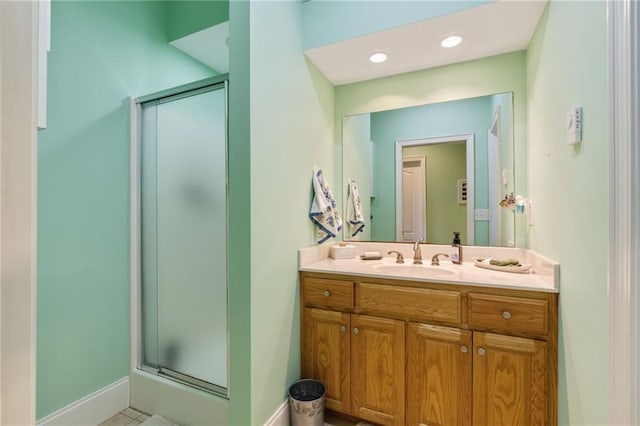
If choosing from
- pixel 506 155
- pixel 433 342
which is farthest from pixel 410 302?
pixel 506 155

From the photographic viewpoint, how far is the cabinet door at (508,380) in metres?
1.31

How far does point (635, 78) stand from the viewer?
29.1 inches

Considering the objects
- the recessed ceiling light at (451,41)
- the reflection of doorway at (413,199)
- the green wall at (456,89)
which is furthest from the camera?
the reflection of doorway at (413,199)

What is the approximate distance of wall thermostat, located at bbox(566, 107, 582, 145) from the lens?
1.03 metres

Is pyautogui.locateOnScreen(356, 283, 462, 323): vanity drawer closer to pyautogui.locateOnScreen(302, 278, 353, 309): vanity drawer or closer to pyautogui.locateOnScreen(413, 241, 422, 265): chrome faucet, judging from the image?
→ pyautogui.locateOnScreen(302, 278, 353, 309): vanity drawer

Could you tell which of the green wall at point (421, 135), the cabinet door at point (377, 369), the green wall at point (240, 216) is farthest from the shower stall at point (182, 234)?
the green wall at point (421, 135)

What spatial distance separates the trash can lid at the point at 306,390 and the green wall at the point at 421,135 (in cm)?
110

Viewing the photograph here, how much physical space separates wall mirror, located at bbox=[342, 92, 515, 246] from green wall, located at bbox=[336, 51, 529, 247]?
40 mm

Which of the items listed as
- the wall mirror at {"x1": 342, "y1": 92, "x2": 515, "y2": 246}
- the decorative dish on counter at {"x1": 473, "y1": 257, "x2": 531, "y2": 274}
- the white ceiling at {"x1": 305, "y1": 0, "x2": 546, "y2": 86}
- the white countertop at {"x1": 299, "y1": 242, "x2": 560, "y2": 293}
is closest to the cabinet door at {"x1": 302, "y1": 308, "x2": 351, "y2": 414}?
the white countertop at {"x1": 299, "y1": 242, "x2": 560, "y2": 293}

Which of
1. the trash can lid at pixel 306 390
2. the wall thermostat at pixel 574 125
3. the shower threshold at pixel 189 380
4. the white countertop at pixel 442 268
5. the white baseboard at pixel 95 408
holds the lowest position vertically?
the white baseboard at pixel 95 408

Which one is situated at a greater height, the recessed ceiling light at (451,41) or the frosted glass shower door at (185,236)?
the recessed ceiling light at (451,41)

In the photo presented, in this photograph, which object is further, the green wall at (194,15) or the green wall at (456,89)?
the green wall at (194,15)

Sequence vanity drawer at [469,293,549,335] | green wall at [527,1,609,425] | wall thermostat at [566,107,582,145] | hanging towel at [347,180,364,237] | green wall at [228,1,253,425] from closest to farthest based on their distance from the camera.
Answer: green wall at [527,1,609,425]
wall thermostat at [566,107,582,145]
vanity drawer at [469,293,549,335]
green wall at [228,1,253,425]
hanging towel at [347,180,364,237]

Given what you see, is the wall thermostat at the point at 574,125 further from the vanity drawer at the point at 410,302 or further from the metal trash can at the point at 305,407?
the metal trash can at the point at 305,407
